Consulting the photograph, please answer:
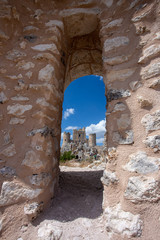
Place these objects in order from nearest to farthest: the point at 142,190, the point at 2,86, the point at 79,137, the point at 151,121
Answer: the point at 142,190 < the point at 151,121 < the point at 2,86 < the point at 79,137

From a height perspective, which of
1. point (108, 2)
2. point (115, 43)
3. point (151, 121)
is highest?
point (108, 2)

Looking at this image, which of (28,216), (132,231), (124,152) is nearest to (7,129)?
(28,216)

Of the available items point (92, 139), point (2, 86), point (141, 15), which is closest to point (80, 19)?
point (141, 15)

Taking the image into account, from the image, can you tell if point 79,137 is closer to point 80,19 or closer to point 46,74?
point 80,19

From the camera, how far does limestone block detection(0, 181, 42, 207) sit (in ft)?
3.88

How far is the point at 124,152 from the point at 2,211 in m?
1.23

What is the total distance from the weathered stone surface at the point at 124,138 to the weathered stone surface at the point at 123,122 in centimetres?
6

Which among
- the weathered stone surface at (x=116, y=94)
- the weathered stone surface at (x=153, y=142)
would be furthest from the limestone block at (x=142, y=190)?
the weathered stone surface at (x=116, y=94)

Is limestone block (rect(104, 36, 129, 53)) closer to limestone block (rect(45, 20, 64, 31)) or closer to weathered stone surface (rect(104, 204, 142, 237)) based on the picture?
limestone block (rect(45, 20, 64, 31))

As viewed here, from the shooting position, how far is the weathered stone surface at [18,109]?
144cm

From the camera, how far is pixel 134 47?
1442 mm

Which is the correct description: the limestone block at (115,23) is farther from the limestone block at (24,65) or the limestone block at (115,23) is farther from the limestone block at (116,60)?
the limestone block at (24,65)

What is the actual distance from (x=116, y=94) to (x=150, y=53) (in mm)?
528

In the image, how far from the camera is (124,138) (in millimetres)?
1259
